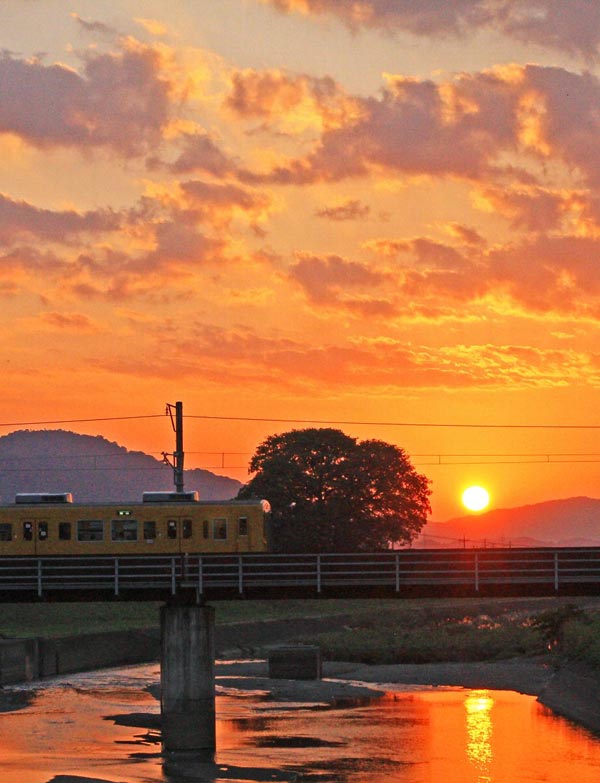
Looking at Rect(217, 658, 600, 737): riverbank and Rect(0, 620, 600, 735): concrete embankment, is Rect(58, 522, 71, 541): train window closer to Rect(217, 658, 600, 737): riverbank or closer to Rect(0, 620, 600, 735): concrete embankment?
Rect(0, 620, 600, 735): concrete embankment

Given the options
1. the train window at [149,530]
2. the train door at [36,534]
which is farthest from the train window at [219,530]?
the train door at [36,534]

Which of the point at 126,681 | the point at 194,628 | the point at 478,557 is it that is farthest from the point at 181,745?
the point at 126,681

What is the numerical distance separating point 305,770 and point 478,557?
12113 mm

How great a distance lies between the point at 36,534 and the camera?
7438 centimetres

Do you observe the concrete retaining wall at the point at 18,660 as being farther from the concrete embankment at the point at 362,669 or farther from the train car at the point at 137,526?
the train car at the point at 137,526

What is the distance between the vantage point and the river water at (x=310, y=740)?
155ft

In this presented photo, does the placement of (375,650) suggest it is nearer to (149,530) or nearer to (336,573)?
(149,530)

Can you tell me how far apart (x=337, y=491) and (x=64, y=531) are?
6403 centimetres

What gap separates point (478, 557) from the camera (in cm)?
5581

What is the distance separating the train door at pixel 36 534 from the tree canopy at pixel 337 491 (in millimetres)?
58103

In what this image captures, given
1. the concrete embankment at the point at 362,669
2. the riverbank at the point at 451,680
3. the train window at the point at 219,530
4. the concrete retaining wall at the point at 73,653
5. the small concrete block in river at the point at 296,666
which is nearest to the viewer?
the riverbank at the point at 451,680

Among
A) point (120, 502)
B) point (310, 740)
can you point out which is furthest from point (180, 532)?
point (310, 740)

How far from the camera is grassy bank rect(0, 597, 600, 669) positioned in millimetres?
89312

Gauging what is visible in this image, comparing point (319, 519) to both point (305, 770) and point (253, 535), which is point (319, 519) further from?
point (305, 770)
